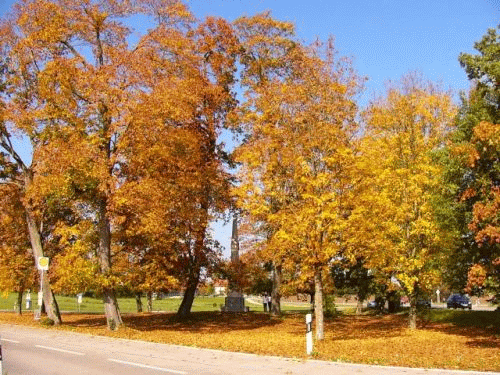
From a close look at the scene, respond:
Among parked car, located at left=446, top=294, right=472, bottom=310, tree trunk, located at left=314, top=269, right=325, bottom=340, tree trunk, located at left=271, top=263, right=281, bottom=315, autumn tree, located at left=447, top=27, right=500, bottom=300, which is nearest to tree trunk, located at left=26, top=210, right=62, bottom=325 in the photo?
tree trunk, located at left=271, top=263, right=281, bottom=315

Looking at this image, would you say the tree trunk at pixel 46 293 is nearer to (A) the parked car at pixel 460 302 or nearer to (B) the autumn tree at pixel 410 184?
(B) the autumn tree at pixel 410 184

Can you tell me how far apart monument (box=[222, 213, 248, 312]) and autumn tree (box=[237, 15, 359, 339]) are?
10.7 metres

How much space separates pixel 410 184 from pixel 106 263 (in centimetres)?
1294

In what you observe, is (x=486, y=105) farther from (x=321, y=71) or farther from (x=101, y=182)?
(x=101, y=182)

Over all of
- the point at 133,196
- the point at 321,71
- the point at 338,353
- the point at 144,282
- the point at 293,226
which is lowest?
the point at 338,353

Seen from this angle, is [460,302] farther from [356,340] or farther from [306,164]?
[306,164]

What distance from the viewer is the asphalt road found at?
10.6 metres

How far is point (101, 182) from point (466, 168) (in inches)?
549

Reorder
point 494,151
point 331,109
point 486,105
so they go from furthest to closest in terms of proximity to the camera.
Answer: point 486,105 → point 331,109 → point 494,151

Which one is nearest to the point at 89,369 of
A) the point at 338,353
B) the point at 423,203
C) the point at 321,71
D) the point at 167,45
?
the point at 338,353

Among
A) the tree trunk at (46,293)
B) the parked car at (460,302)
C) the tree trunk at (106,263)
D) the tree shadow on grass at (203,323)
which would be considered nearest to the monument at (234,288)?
the tree shadow on grass at (203,323)

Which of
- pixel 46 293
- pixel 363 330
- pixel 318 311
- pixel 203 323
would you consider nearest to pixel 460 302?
pixel 363 330

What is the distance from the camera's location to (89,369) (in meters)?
11.0

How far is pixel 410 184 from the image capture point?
22.3m
